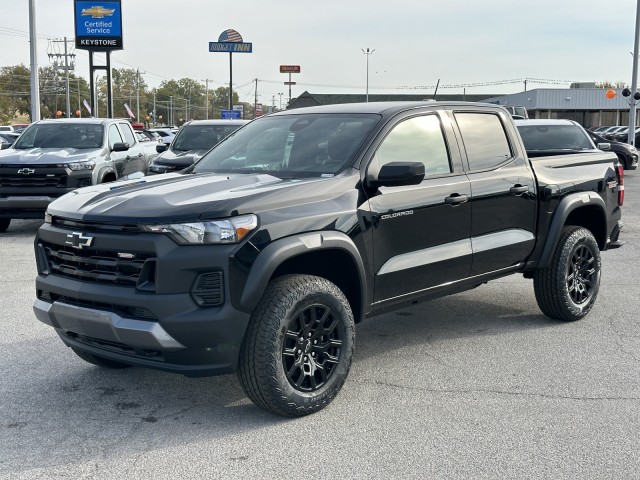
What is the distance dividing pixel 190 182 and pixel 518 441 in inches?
97.8

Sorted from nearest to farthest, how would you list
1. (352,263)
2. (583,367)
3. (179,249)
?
(179,249)
(352,263)
(583,367)

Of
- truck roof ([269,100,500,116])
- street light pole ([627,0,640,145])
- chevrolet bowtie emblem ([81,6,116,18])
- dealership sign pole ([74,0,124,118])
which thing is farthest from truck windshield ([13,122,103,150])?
street light pole ([627,0,640,145])

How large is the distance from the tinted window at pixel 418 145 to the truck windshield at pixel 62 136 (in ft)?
27.8

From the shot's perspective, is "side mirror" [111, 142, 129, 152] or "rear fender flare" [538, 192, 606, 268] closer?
"rear fender flare" [538, 192, 606, 268]

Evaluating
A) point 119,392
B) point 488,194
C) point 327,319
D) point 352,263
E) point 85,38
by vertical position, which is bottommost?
point 119,392

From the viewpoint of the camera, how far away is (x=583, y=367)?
5.23 meters

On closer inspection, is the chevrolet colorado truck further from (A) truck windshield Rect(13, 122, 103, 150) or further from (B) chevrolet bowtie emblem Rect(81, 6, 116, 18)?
(B) chevrolet bowtie emblem Rect(81, 6, 116, 18)

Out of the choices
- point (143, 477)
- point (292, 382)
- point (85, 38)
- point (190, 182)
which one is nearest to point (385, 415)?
point (292, 382)

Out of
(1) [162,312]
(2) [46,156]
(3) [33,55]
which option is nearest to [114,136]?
(2) [46,156]

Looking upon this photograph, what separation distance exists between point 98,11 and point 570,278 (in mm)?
27926

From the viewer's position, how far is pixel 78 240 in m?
4.23

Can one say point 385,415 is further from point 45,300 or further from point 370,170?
point 45,300

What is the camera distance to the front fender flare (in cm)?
400

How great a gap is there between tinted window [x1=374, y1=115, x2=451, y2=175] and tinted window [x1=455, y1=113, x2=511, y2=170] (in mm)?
292
